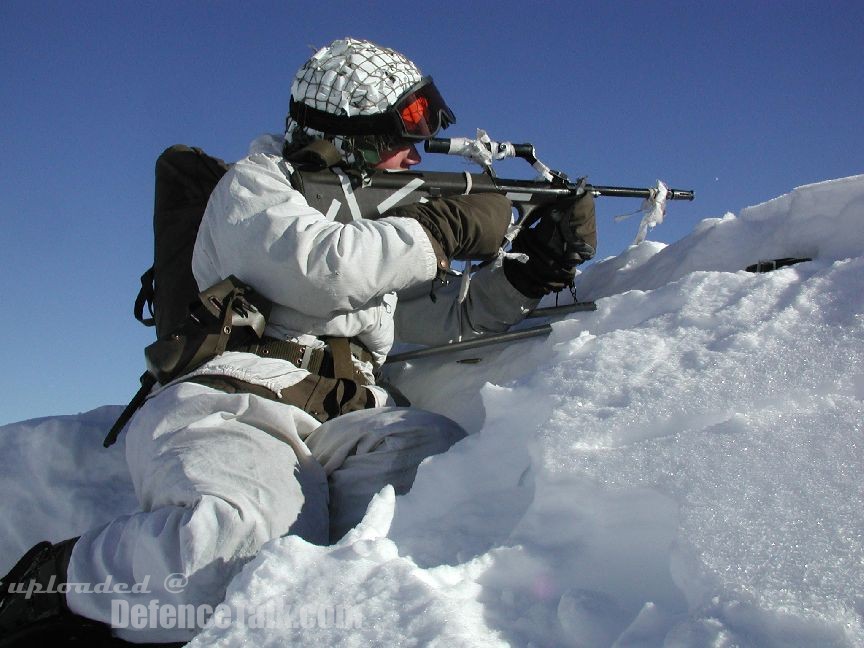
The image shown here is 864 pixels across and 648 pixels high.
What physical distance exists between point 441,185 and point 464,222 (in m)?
0.34

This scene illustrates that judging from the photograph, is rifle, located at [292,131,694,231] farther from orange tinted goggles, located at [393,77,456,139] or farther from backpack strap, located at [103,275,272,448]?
backpack strap, located at [103,275,272,448]

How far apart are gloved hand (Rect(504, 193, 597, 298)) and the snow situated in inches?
40.1

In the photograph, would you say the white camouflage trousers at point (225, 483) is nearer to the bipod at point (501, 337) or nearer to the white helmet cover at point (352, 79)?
the bipod at point (501, 337)

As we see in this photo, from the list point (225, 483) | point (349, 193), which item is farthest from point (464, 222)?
point (225, 483)

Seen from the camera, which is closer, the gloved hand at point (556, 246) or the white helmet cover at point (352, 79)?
the white helmet cover at point (352, 79)

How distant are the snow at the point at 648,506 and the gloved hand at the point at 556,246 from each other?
1018mm

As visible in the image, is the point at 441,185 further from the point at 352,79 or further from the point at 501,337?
the point at 501,337

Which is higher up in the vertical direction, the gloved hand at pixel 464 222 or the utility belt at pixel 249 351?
the gloved hand at pixel 464 222

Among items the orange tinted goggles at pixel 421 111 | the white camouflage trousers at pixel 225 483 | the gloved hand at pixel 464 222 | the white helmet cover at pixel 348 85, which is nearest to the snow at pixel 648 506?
the white camouflage trousers at pixel 225 483

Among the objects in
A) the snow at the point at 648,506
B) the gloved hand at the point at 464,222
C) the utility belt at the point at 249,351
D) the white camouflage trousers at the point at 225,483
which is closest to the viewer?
the snow at the point at 648,506

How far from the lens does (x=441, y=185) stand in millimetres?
3770

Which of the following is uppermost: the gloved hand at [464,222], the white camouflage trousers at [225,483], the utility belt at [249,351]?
the gloved hand at [464,222]

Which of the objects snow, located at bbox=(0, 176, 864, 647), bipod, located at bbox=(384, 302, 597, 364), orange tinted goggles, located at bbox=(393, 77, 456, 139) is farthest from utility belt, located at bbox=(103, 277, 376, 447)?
orange tinted goggles, located at bbox=(393, 77, 456, 139)

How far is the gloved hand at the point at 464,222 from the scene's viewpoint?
11.1 feet
